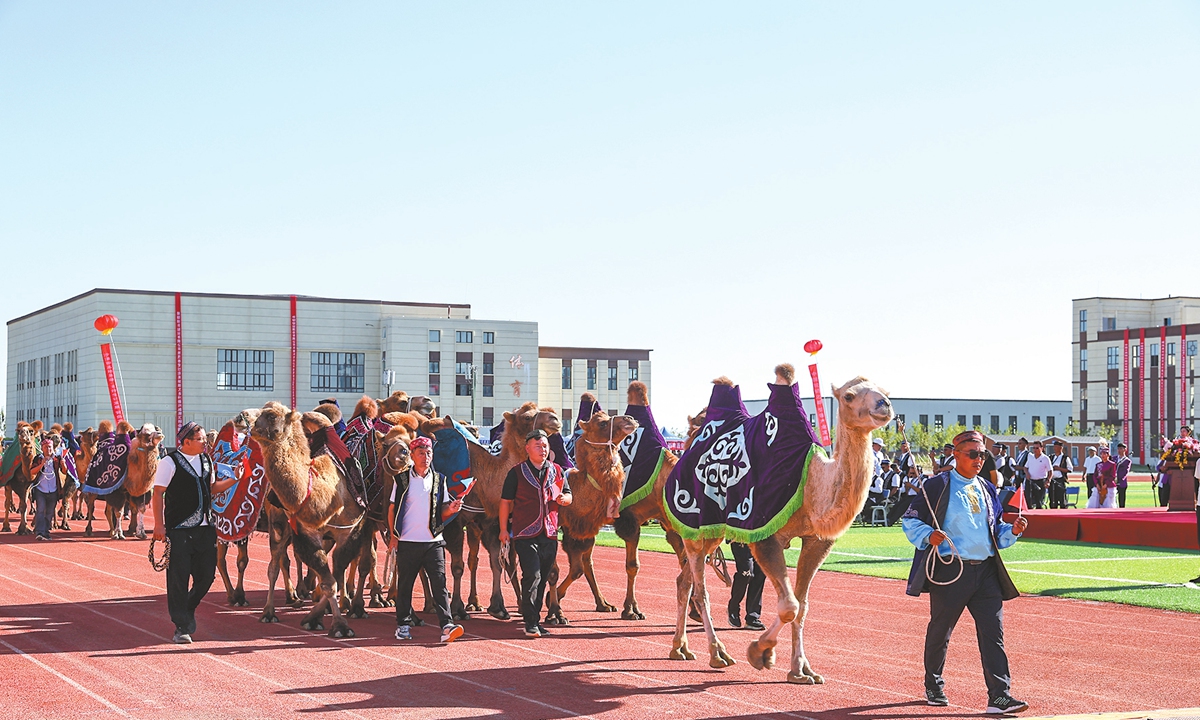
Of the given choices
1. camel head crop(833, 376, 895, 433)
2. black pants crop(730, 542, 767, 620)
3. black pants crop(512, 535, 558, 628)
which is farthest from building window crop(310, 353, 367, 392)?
camel head crop(833, 376, 895, 433)

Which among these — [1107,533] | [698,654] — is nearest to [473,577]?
[698,654]

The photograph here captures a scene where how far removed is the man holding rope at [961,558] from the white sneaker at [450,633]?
404cm

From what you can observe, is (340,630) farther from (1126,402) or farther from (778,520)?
(1126,402)

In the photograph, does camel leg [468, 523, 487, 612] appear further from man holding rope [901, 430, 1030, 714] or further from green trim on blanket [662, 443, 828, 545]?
man holding rope [901, 430, 1030, 714]

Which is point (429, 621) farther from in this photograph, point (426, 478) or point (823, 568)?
point (823, 568)

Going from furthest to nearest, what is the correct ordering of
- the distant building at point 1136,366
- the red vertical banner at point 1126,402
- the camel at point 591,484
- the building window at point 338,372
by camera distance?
the red vertical banner at point 1126,402 < the distant building at point 1136,366 < the building window at point 338,372 < the camel at point 591,484

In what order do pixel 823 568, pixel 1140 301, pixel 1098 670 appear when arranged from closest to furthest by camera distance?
pixel 1098 670, pixel 823 568, pixel 1140 301

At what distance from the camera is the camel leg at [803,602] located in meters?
9.37

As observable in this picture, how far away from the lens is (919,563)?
8648 millimetres

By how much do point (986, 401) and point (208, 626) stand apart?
126712mm

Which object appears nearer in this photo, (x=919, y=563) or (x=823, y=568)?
(x=919, y=563)

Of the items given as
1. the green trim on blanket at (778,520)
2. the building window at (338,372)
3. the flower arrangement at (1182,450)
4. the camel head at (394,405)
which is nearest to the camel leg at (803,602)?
the green trim on blanket at (778,520)

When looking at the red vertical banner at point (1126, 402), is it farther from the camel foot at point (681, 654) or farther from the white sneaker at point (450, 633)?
the white sneaker at point (450, 633)

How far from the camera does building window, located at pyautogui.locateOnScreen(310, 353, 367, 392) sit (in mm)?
92062
